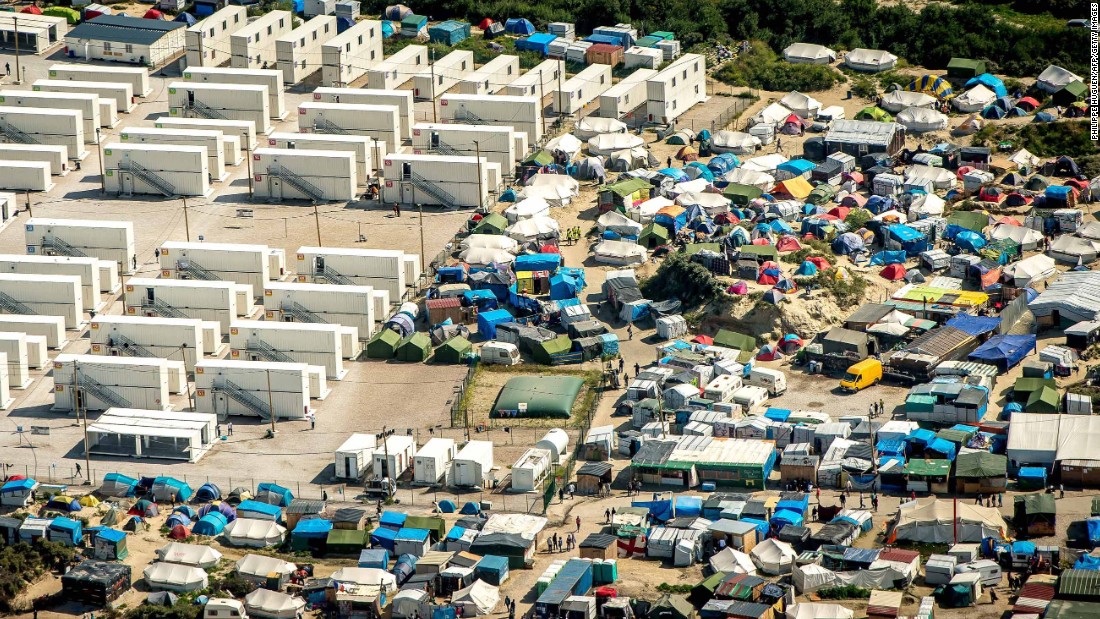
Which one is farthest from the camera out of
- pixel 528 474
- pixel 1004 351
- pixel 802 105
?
pixel 802 105

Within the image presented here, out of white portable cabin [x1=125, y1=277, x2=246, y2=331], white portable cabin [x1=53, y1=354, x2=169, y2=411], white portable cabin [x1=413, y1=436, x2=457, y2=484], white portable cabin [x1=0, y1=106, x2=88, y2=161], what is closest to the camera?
white portable cabin [x1=413, y1=436, x2=457, y2=484]

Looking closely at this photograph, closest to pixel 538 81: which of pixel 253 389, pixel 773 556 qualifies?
pixel 253 389

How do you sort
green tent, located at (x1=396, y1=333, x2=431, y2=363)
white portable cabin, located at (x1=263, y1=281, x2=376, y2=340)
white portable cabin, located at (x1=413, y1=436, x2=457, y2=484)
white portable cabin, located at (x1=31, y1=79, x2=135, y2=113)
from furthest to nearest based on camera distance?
white portable cabin, located at (x1=31, y1=79, x2=135, y2=113) < white portable cabin, located at (x1=263, y1=281, x2=376, y2=340) < green tent, located at (x1=396, y1=333, x2=431, y2=363) < white portable cabin, located at (x1=413, y1=436, x2=457, y2=484)

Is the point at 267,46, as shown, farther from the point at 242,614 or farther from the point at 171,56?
the point at 242,614

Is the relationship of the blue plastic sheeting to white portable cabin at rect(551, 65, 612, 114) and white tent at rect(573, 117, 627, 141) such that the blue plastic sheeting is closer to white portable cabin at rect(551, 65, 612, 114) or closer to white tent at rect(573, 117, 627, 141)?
white tent at rect(573, 117, 627, 141)

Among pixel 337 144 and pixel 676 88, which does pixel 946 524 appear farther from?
pixel 676 88

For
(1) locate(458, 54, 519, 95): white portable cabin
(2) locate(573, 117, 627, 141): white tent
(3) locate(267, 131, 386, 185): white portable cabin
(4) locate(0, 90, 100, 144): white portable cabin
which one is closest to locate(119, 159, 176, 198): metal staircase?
(3) locate(267, 131, 386, 185): white portable cabin

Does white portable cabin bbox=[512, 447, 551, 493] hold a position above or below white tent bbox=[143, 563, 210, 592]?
above
